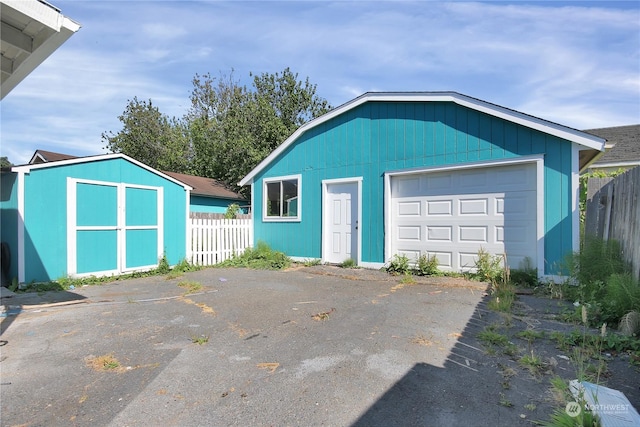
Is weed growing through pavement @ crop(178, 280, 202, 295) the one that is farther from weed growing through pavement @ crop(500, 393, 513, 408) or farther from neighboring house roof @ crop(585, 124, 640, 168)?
neighboring house roof @ crop(585, 124, 640, 168)

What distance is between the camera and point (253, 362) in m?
3.23

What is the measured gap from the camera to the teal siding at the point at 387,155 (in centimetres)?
670

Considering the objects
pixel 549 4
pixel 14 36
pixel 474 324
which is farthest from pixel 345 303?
pixel 549 4

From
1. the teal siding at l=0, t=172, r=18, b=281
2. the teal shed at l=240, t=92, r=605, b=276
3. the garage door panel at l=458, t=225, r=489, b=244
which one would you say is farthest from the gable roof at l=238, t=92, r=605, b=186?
the teal siding at l=0, t=172, r=18, b=281

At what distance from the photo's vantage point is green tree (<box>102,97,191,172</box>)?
24562 mm

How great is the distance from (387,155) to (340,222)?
7.45 feet

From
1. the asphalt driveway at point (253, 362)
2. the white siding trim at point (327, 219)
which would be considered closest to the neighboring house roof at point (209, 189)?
the white siding trim at point (327, 219)

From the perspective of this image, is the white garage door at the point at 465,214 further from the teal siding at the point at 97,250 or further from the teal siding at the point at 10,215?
the teal siding at the point at 10,215

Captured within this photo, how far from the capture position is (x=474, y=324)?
4.26 meters

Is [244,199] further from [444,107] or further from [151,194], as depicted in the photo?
[444,107]

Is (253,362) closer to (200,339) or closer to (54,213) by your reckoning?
(200,339)

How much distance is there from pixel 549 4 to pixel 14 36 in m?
8.52

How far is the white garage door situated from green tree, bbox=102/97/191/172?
63.9 ft

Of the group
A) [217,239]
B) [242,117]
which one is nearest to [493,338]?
[217,239]
